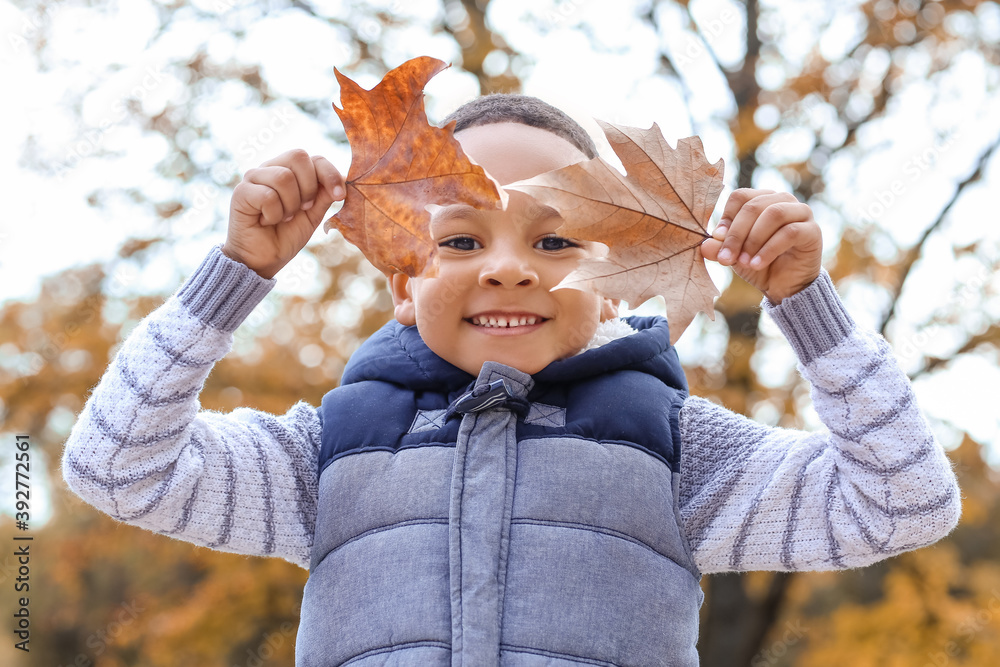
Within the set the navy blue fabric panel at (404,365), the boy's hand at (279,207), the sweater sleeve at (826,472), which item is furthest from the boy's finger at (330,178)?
the sweater sleeve at (826,472)

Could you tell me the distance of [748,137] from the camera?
3.99 meters

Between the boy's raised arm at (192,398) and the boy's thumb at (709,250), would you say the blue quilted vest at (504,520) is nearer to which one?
the boy's raised arm at (192,398)

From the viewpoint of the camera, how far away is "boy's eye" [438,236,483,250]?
160 cm

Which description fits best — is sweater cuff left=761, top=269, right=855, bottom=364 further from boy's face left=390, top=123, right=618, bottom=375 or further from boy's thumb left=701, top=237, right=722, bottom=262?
boy's face left=390, top=123, right=618, bottom=375

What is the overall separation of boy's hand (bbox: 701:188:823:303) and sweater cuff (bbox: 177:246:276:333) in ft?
2.82

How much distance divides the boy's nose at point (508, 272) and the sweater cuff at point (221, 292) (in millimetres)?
445

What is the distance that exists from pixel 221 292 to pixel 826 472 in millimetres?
1241

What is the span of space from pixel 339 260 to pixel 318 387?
28.9 inches

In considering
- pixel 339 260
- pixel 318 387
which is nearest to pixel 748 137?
pixel 339 260

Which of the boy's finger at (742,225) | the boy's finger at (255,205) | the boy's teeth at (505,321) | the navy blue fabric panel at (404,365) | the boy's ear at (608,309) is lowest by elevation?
the navy blue fabric panel at (404,365)

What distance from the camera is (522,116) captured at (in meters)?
1.69

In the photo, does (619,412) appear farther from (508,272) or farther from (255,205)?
(255,205)

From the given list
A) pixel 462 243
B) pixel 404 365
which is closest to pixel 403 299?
pixel 404 365

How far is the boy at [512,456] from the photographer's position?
1.45 metres
